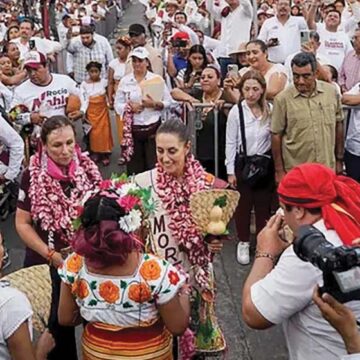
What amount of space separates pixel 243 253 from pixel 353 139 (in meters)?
1.52

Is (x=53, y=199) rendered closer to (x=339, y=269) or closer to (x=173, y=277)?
(x=173, y=277)

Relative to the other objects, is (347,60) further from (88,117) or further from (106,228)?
(106,228)

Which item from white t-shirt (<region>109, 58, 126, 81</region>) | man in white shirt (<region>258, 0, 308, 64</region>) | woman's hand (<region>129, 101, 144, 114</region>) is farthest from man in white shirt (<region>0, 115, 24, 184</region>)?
man in white shirt (<region>258, 0, 308, 64</region>)

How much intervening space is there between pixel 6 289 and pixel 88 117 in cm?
678

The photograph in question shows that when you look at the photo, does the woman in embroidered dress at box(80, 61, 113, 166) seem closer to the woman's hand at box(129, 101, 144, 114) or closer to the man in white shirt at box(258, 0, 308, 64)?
the woman's hand at box(129, 101, 144, 114)

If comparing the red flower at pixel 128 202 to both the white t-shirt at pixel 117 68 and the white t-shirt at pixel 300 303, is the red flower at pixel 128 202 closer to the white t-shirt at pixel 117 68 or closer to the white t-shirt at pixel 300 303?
the white t-shirt at pixel 300 303

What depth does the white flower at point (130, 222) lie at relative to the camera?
3053 millimetres

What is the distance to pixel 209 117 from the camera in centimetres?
722

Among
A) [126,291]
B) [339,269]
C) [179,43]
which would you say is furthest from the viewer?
[179,43]

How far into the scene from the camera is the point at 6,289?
2.85m

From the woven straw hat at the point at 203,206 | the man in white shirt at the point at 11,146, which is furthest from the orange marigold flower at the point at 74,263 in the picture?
the man in white shirt at the point at 11,146

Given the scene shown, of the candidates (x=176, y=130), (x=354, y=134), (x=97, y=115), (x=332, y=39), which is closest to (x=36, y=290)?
(x=176, y=130)

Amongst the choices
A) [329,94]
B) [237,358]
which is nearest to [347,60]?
[329,94]

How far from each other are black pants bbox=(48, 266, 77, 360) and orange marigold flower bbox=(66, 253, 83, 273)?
2.19 ft
